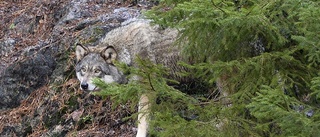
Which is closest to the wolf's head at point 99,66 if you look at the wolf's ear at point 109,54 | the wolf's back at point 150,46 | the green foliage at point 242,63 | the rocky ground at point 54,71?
the wolf's ear at point 109,54

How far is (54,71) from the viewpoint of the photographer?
1013 cm

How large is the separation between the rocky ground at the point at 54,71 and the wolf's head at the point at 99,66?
1202 mm

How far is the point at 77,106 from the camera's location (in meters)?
9.28

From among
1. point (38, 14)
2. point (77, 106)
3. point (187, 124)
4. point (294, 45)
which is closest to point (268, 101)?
point (187, 124)

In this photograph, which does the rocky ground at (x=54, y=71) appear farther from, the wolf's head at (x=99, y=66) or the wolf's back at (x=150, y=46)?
the wolf's back at (x=150, y=46)

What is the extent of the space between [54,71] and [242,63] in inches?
233

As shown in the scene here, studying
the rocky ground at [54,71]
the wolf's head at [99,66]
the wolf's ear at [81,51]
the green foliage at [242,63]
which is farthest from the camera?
the rocky ground at [54,71]

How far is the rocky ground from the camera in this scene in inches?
355

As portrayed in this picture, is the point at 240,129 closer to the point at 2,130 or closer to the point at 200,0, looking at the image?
the point at 200,0

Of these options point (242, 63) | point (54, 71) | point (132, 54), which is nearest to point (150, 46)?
point (132, 54)

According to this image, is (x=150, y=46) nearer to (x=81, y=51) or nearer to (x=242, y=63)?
(x=81, y=51)

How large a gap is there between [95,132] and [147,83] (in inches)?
157

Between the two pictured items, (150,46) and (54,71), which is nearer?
(150,46)

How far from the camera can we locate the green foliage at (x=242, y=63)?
13.9 feet
